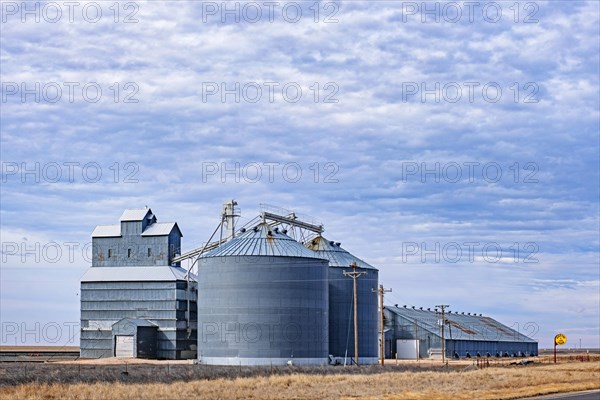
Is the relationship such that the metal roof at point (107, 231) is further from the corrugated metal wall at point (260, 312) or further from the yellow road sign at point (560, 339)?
the yellow road sign at point (560, 339)

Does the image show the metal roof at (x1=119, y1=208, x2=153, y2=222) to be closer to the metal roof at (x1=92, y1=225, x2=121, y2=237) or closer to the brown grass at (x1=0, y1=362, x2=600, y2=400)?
the metal roof at (x1=92, y1=225, x2=121, y2=237)

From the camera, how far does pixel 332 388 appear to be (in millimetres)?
44438

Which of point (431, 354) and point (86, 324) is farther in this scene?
point (431, 354)

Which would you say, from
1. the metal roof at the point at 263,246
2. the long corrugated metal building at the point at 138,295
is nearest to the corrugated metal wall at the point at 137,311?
the long corrugated metal building at the point at 138,295

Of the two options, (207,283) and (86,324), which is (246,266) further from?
(86,324)

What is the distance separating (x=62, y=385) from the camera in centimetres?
4206

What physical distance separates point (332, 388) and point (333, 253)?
154ft

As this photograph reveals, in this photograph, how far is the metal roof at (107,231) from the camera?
326ft

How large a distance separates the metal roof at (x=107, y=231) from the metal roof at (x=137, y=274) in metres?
4.26

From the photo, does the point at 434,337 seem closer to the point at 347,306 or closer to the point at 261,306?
the point at 347,306

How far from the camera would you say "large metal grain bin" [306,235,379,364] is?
86.4 meters

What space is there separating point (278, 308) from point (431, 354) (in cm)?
4203

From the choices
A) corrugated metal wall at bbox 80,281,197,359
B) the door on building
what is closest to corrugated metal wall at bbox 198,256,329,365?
corrugated metal wall at bbox 80,281,197,359

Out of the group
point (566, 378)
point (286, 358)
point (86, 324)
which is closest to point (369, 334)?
point (286, 358)
